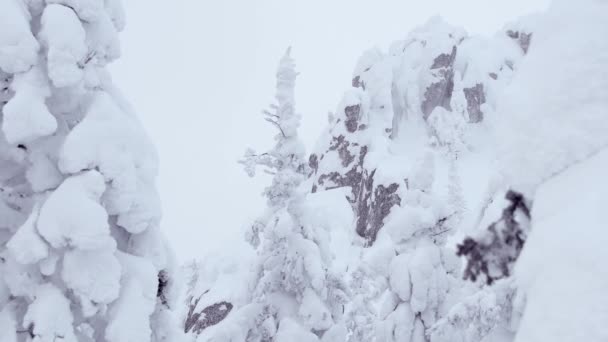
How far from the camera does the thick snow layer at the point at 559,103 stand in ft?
9.86

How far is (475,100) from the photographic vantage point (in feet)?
160

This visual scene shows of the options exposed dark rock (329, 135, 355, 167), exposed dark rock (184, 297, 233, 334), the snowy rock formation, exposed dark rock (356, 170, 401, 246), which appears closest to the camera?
the snowy rock formation

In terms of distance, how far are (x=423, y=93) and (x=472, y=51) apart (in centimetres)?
782

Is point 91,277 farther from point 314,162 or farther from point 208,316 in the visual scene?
point 314,162

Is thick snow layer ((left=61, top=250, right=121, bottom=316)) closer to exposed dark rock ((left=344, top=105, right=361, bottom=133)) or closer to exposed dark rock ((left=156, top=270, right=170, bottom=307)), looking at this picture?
exposed dark rock ((left=156, top=270, right=170, bottom=307))

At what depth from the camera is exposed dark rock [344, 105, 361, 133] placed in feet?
143

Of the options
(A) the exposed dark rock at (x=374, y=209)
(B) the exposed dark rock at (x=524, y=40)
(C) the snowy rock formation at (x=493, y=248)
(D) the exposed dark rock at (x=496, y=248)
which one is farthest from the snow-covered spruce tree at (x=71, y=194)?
(B) the exposed dark rock at (x=524, y=40)

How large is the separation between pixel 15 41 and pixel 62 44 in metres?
0.62

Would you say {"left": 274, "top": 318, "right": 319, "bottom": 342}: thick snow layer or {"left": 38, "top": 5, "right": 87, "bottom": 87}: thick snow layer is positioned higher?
{"left": 38, "top": 5, "right": 87, "bottom": 87}: thick snow layer

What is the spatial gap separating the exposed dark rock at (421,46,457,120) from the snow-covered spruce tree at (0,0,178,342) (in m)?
45.4

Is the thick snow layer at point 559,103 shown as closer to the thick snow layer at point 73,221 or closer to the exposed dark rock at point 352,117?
the thick snow layer at point 73,221

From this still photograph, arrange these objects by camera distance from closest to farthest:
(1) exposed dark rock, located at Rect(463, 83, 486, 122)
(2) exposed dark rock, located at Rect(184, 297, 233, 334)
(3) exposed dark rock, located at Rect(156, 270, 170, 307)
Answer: (3) exposed dark rock, located at Rect(156, 270, 170, 307) → (2) exposed dark rock, located at Rect(184, 297, 233, 334) → (1) exposed dark rock, located at Rect(463, 83, 486, 122)

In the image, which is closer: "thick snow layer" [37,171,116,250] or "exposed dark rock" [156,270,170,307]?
"thick snow layer" [37,171,116,250]

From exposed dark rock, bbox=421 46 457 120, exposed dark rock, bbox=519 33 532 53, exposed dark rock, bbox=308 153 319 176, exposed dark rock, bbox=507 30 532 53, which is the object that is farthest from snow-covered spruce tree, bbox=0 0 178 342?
exposed dark rock, bbox=519 33 532 53
